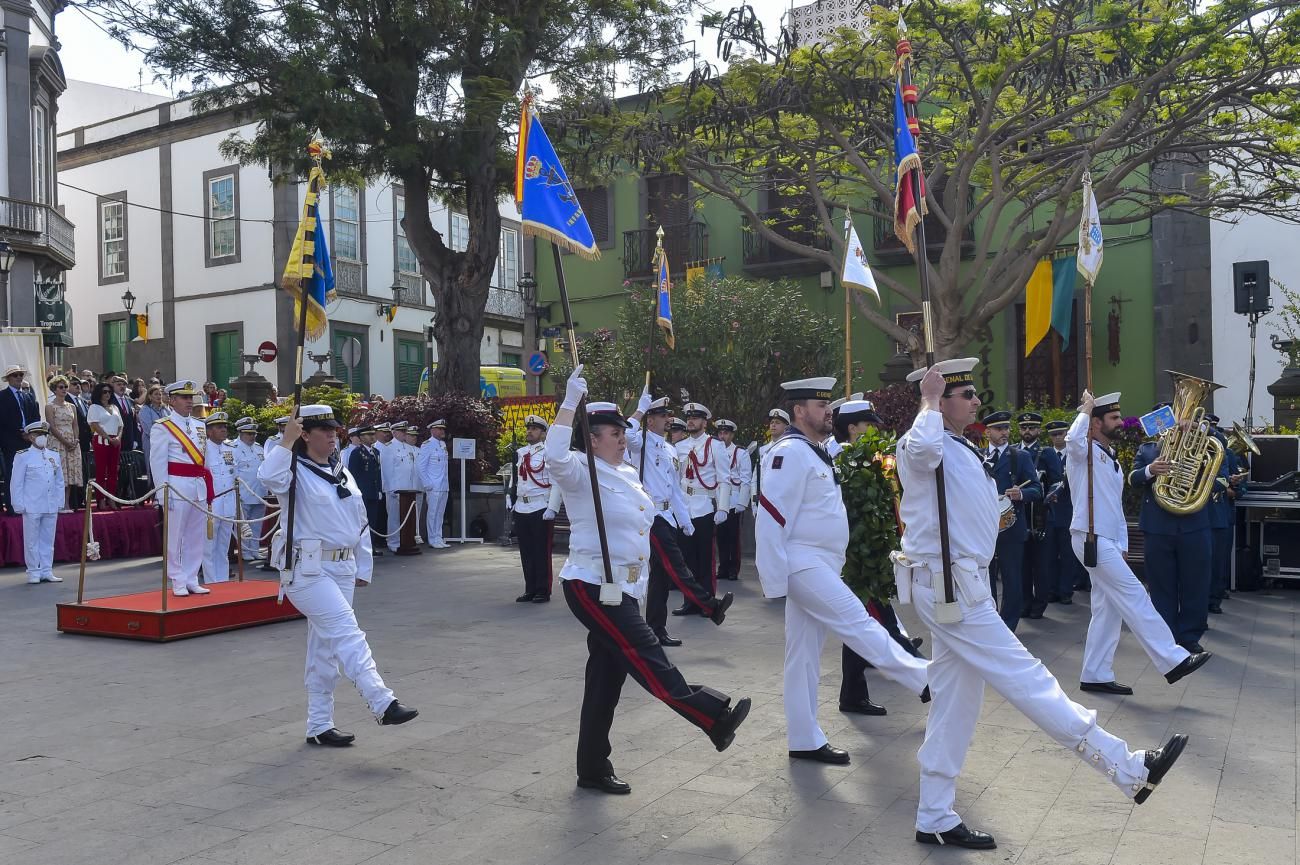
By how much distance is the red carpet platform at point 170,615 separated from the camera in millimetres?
9773

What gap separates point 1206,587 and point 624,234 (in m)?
19.9

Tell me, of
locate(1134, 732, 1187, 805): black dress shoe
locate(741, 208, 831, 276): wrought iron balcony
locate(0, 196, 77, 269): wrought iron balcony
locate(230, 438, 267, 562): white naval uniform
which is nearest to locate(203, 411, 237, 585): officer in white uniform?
locate(230, 438, 267, 562): white naval uniform

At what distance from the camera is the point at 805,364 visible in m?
19.0

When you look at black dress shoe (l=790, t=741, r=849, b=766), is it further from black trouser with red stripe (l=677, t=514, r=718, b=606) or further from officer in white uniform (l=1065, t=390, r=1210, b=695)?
black trouser with red stripe (l=677, t=514, r=718, b=606)

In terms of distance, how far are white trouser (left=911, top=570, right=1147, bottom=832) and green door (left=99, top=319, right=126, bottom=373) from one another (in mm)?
36650

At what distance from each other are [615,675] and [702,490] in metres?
7.07

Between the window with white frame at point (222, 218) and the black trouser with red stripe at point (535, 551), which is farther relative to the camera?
the window with white frame at point (222, 218)

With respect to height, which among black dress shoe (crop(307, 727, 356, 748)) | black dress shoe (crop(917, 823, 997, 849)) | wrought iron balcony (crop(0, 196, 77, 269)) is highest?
wrought iron balcony (crop(0, 196, 77, 269))

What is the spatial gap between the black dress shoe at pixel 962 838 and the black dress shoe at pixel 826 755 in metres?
1.21

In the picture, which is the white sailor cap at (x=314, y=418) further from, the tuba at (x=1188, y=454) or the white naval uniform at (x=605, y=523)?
the tuba at (x=1188, y=454)

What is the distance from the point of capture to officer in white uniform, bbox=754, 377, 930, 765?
6004 mm

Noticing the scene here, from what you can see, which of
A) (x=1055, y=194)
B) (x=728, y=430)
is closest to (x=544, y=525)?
(x=728, y=430)

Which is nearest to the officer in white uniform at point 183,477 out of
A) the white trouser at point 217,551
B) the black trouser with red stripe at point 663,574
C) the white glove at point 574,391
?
the white trouser at point 217,551

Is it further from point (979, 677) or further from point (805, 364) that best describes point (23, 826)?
point (805, 364)
